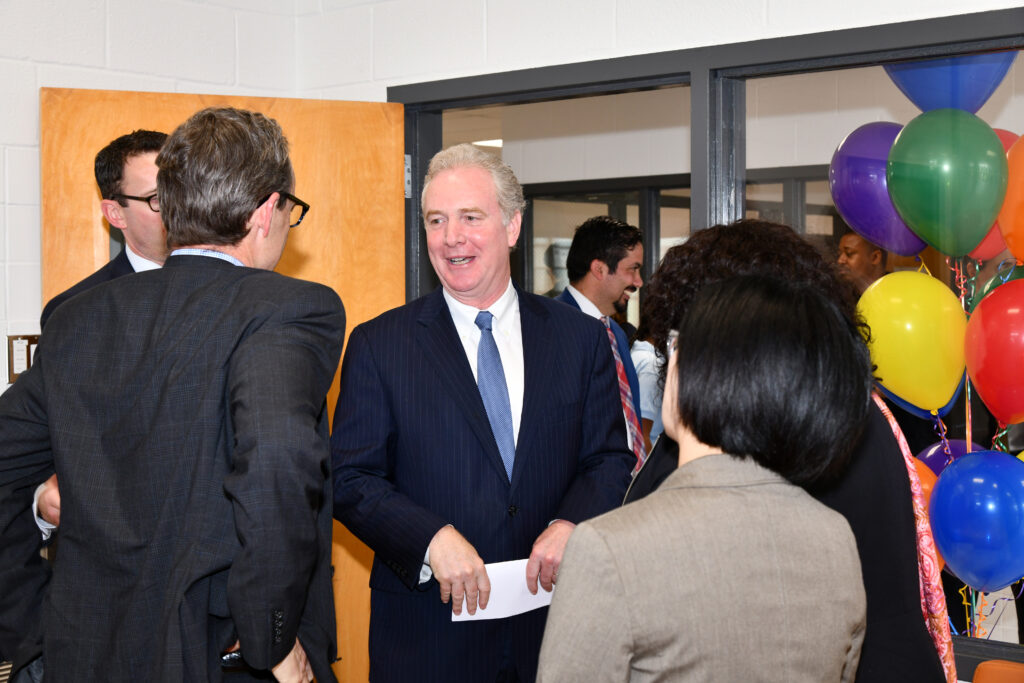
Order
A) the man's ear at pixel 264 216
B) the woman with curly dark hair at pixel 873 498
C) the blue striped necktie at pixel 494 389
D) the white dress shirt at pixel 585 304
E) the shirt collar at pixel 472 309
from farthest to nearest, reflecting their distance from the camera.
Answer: the white dress shirt at pixel 585 304, the shirt collar at pixel 472 309, the blue striped necktie at pixel 494 389, the man's ear at pixel 264 216, the woman with curly dark hair at pixel 873 498

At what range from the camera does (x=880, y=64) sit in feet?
8.45

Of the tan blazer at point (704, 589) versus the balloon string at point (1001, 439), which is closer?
the tan blazer at point (704, 589)

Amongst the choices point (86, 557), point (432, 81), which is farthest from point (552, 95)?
point (86, 557)

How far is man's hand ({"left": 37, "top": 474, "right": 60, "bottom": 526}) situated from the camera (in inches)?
66.8

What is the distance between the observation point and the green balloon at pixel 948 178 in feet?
7.75

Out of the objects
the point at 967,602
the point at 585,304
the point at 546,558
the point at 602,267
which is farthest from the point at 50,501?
the point at 602,267

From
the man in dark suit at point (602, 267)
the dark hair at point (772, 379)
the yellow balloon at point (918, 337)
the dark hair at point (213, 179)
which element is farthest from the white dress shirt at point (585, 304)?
the dark hair at point (772, 379)

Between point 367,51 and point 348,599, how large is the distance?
1888 mm

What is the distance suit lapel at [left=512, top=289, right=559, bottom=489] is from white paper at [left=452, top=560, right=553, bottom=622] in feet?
0.61

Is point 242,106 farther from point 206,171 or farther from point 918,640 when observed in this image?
point 918,640

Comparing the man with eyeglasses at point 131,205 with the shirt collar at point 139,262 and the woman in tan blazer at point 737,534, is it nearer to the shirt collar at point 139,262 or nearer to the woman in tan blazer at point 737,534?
the shirt collar at point 139,262

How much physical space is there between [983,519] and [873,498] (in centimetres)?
114

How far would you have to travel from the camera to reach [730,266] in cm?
150

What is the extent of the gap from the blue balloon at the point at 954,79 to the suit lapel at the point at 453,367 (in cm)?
139
